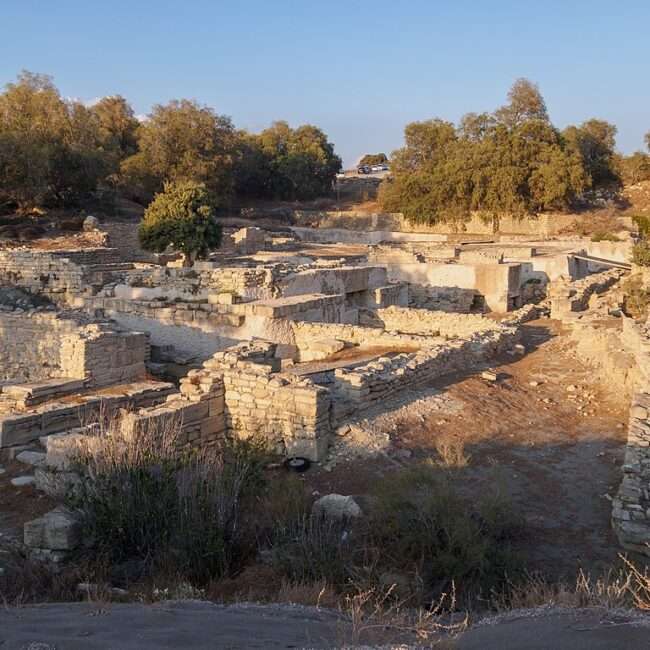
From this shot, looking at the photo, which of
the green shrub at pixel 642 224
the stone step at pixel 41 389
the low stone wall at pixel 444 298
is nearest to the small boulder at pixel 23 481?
the stone step at pixel 41 389

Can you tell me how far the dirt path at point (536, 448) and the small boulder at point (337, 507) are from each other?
2.08ft

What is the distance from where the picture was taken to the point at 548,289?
22406mm

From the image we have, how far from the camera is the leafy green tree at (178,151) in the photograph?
43.0m

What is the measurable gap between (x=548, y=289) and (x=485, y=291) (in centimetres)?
271

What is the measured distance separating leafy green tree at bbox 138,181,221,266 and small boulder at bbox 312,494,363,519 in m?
19.5

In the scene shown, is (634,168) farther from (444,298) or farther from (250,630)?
(250,630)

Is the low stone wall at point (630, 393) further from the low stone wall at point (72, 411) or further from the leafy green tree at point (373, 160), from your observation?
the leafy green tree at point (373, 160)

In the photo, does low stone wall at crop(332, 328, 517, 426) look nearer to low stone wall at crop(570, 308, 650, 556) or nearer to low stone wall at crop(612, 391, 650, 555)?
low stone wall at crop(570, 308, 650, 556)

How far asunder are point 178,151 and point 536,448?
3922cm

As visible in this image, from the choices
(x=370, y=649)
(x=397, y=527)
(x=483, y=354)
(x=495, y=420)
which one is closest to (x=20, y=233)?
(x=483, y=354)

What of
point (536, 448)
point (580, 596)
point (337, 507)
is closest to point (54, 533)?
point (337, 507)

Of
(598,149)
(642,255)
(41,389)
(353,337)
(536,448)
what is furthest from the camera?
(598,149)

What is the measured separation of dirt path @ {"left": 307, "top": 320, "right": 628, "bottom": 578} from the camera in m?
6.05

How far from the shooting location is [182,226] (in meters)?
25.3
